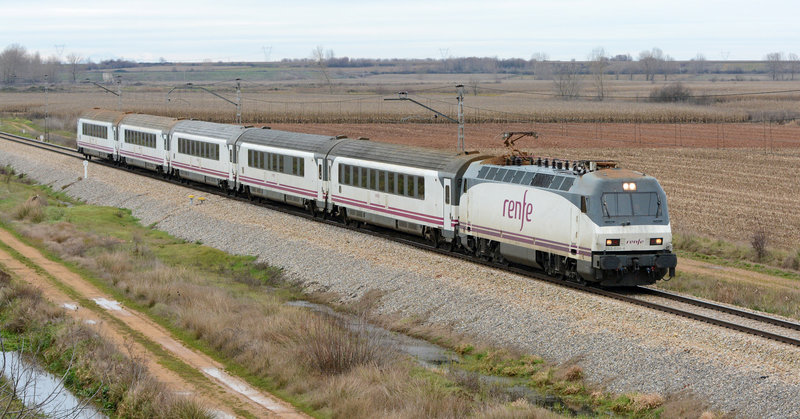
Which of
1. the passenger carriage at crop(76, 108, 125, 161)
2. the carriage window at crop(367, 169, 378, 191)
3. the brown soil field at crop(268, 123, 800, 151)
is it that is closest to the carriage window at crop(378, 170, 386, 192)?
the carriage window at crop(367, 169, 378, 191)

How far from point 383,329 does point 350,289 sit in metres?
3.85

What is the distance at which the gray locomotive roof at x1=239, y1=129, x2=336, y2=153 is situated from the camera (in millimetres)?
40906

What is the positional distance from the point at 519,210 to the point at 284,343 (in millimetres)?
8537

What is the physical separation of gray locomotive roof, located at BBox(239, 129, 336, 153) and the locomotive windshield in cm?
1730

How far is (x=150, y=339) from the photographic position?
82.8 ft

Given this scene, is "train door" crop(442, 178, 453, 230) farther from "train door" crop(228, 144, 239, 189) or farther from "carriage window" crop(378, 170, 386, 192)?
"train door" crop(228, 144, 239, 189)

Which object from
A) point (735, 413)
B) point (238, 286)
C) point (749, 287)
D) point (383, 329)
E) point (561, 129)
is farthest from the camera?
point (561, 129)

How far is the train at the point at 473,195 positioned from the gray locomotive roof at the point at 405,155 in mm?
56

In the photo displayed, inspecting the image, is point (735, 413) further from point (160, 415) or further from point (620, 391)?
point (160, 415)

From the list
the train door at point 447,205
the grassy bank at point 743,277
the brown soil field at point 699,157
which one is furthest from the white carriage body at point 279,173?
the brown soil field at point 699,157

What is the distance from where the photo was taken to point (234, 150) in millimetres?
47469

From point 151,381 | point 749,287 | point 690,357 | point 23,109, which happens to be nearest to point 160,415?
point 151,381

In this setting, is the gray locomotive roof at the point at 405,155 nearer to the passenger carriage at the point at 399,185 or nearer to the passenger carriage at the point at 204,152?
the passenger carriage at the point at 399,185

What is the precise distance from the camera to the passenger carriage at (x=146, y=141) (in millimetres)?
55906
